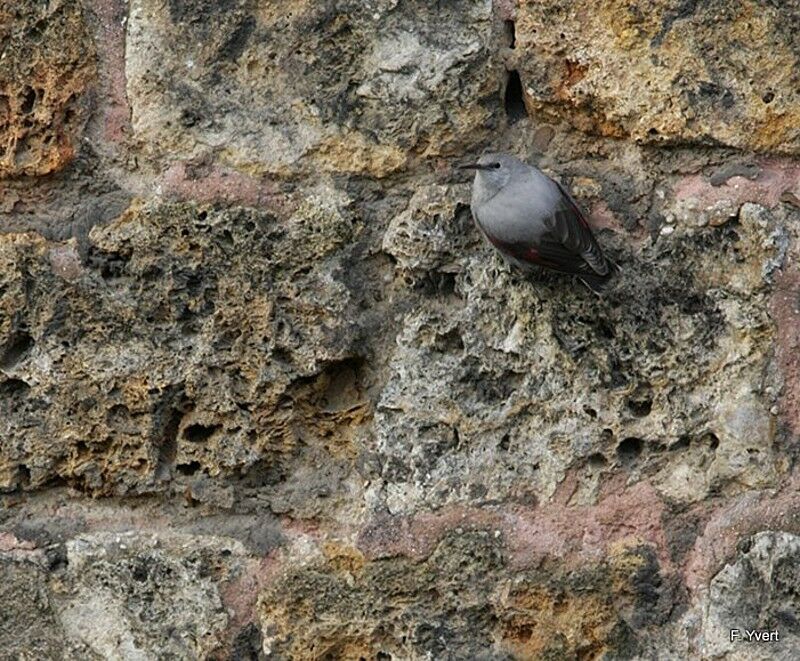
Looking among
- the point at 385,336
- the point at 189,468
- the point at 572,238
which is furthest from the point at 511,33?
the point at 189,468

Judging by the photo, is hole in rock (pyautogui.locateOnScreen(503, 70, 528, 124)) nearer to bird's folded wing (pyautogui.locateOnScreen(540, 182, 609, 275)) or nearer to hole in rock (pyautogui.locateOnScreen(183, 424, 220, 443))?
bird's folded wing (pyautogui.locateOnScreen(540, 182, 609, 275))

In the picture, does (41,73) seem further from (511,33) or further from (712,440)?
(712,440)

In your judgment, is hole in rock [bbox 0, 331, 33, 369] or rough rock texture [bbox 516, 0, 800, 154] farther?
hole in rock [bbox 0, 331, 33, 369]

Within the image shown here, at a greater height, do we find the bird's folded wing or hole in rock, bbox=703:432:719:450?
the bird's folded wing

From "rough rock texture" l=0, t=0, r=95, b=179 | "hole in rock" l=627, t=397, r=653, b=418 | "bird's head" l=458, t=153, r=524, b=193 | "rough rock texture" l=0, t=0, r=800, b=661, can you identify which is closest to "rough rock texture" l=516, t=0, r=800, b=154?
"rough rock texture" l=0, t=0, r=800, b=661

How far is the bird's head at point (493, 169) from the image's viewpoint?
2576mm

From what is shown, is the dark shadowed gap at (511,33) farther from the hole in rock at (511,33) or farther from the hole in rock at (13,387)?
the hole in rock at (13,387)

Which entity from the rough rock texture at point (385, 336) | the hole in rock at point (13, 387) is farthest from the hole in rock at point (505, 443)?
the hole in rock at point (13, 387)

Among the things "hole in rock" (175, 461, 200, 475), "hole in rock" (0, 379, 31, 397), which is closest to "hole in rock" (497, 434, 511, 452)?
"hole in rock" (175, 461, 200, 475)

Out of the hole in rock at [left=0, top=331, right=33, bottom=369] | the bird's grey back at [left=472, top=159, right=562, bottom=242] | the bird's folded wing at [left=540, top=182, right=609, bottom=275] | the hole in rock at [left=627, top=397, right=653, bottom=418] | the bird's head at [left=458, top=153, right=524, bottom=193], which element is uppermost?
the bird's head at [left=458, top=153, right=524, bottom=193]

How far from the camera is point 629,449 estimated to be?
262 cm

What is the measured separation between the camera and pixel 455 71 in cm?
267

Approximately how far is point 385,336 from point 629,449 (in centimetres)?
43

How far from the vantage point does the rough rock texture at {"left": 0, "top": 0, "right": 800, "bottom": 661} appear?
2.60 meters
